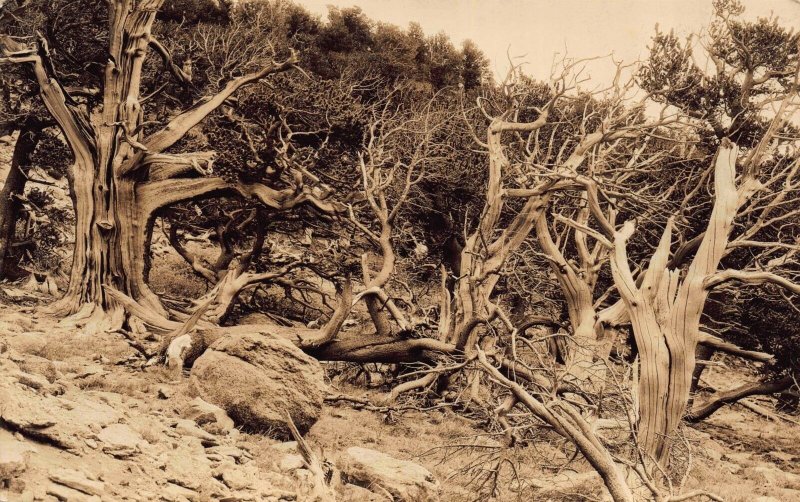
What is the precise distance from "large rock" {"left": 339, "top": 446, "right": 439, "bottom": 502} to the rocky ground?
1cm

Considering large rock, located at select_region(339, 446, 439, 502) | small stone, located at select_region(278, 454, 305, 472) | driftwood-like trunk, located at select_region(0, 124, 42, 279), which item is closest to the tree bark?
large rock, located at select_region(339, 446, 439, 502)

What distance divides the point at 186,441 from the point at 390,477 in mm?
2097

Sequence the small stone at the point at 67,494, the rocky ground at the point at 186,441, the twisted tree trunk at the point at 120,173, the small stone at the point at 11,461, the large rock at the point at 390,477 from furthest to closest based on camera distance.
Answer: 1. the twisted tree trunk at the point at 120,173
2. the large rock at the point at 390,477
3. the rocky ground at the point at 186,441
4. the small stone at the point at 67,494
5. the small stone at the point at 11,461

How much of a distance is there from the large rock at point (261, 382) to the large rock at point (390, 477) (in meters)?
1.23

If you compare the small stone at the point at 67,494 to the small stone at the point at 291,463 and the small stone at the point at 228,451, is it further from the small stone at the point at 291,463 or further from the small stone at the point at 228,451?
the small stone at the point at 291,463

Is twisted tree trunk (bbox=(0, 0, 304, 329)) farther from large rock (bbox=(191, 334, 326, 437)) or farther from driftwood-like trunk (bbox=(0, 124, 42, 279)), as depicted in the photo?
large rock (bbox=(191, 334, 326, 437))

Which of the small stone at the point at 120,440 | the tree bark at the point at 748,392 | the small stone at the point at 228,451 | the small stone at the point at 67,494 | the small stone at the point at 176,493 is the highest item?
the tree bark at the point at 748,392

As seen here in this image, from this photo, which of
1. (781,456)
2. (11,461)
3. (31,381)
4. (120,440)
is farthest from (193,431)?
(781,456)

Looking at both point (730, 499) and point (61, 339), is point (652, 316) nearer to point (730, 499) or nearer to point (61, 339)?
point (730, 499)

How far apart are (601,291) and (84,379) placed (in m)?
13.8

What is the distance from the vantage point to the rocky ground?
5969 mm

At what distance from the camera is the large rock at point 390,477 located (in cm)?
759

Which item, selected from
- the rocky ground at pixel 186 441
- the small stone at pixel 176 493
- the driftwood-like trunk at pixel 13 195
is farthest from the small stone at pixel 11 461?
the driftwood-like trunk at pixel 13 195

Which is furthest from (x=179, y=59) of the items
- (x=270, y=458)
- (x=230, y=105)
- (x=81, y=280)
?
(x=270, y=458)
